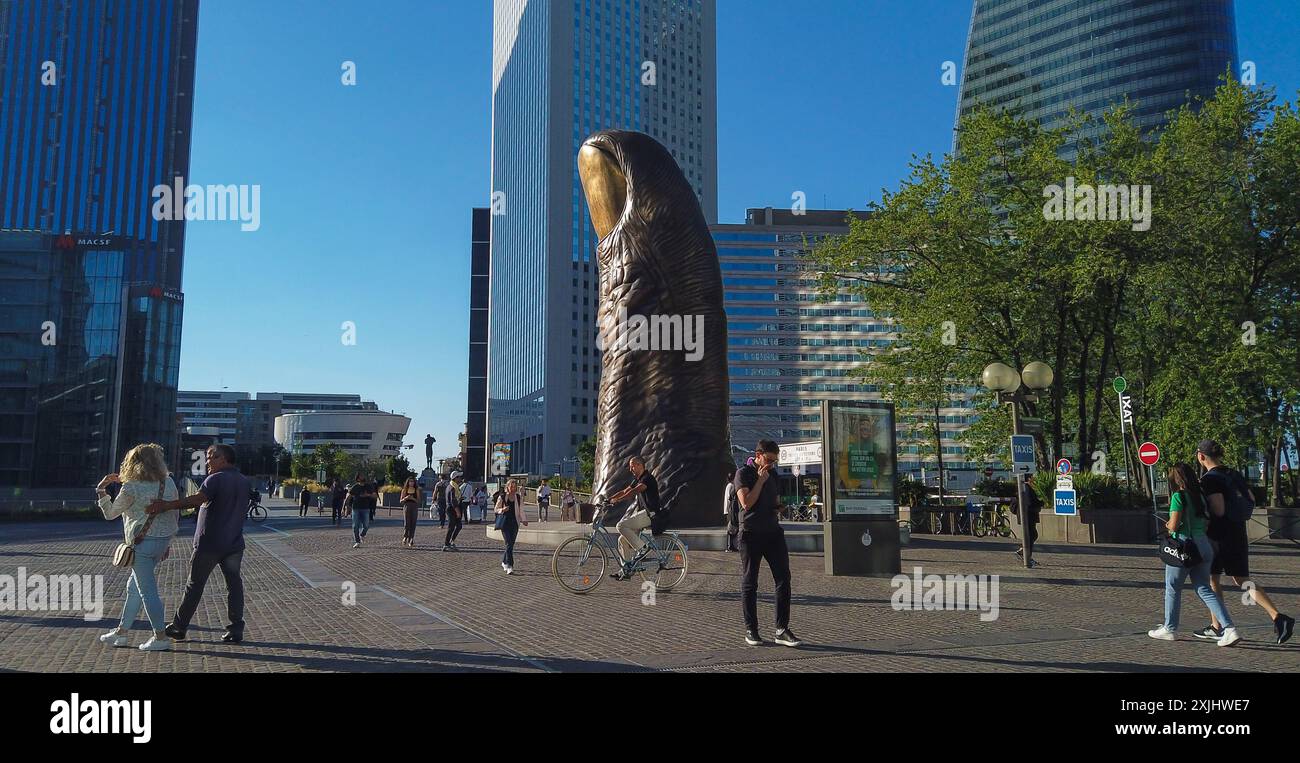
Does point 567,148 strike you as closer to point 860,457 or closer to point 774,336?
point 774,336

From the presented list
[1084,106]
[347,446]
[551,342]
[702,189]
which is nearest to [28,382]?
[551,342]

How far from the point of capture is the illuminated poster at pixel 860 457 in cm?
1361

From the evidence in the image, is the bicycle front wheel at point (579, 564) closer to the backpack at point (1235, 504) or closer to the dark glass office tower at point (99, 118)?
the backpack at point (1235, 504)

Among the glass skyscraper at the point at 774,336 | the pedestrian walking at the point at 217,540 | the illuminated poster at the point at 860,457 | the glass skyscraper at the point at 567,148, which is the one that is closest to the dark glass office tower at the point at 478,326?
the glass skyscraper at the point at 567,148

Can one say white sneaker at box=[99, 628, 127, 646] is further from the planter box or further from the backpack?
the planter box

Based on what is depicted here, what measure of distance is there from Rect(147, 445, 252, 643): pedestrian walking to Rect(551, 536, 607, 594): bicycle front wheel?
164 inches

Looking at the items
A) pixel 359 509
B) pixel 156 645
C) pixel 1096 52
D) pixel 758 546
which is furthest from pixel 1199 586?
pixel 1096 52

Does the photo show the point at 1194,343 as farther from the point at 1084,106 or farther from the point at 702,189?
the point at 702,189

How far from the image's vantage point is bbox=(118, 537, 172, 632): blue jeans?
754 centimetres

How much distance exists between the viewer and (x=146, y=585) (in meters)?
7.60

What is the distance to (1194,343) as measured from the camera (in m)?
25.5

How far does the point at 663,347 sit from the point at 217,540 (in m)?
11.6
